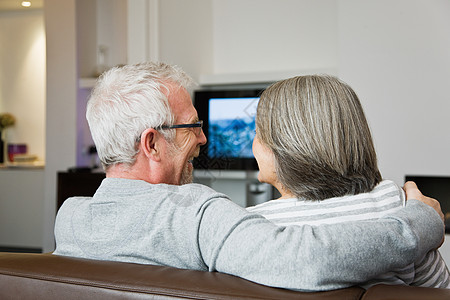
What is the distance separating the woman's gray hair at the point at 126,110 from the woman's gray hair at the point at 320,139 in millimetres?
337

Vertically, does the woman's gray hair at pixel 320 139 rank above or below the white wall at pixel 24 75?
below

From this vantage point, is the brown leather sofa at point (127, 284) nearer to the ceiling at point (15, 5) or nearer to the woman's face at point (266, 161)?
the woman's face at point (266, 161)

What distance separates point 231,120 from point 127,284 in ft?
9.92

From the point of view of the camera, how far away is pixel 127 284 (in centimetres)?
84

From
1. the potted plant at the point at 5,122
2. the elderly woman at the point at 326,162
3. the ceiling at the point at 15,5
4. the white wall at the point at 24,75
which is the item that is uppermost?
the ceiling at the point at 15,5

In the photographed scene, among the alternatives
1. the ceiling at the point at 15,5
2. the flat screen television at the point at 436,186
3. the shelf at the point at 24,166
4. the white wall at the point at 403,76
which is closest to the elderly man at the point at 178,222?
the white wall at the point at 403,76

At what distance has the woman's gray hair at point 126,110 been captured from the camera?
4.09 feet

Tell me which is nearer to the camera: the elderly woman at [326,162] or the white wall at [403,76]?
the elderly woman at [326,162]

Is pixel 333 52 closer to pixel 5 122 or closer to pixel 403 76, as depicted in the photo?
pixel 403 76

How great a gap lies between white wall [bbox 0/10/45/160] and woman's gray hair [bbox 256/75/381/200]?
4829mm

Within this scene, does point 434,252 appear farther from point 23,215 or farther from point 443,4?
point 23,215

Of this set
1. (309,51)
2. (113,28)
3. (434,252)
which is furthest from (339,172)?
(113,28)

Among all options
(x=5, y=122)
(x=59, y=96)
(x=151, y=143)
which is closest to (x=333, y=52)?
(x=59, y=96)

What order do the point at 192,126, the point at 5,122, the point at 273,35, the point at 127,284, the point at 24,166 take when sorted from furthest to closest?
the point at 5,122 < the point at 24,166 < the point at 273,35 < the point at 192,126 < the point at 127,284
